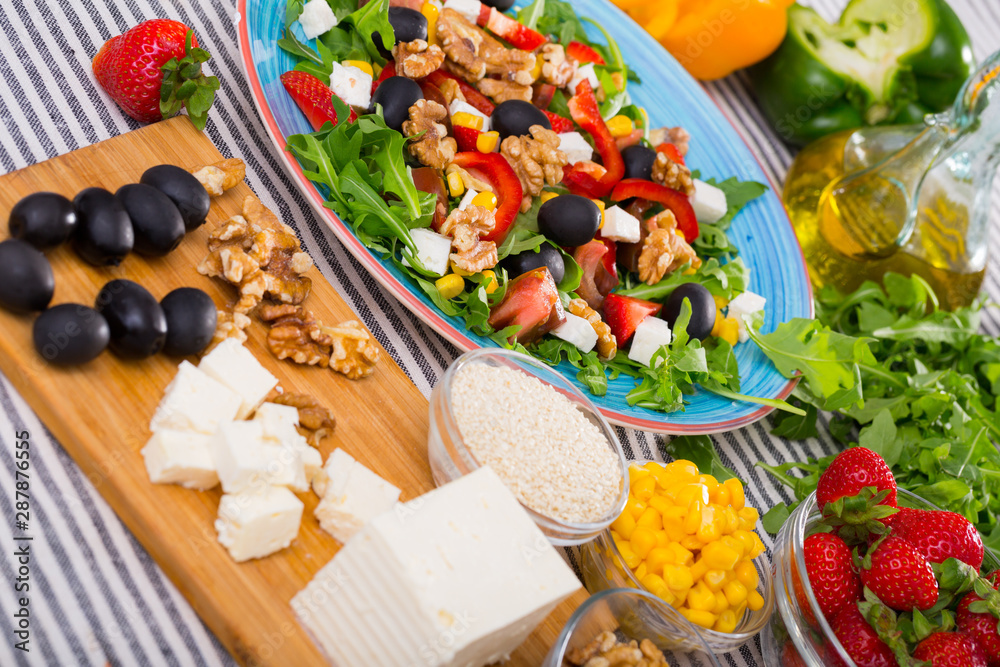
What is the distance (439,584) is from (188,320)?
0.57m

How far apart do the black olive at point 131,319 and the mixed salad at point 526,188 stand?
416 mm

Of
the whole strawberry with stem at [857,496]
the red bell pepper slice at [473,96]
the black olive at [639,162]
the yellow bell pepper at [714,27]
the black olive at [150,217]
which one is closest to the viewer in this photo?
the black olive at [150,217]

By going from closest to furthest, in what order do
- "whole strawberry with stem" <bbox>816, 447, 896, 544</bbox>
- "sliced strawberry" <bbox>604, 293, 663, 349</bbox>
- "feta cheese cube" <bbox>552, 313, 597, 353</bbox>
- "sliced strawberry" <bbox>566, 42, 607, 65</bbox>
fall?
1. "whole strawberry with stem" <bbox>816, 447, 896, 544</bbox>
2. "feta cheese cube" <bbox>552, 313, 597, 353</bbox>
3. "sliced strawberry" <bbox>604, 293, 663, 349</bbox>
4. "sliced strawberry" <bbox>566, 42, 607, 65</bbox>

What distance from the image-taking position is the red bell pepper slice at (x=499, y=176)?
5.25ft

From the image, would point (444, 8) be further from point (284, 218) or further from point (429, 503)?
point (429, 503)

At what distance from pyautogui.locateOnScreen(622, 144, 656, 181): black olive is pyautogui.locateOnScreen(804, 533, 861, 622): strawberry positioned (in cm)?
103

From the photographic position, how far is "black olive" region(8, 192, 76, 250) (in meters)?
1.06

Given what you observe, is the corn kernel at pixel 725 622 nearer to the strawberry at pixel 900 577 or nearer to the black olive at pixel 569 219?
the strawberry at pixel 900 577

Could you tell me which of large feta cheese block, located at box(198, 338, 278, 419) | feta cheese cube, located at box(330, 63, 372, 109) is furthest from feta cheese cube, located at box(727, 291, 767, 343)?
large feta cheese block, located at box(198, 338, 278, 419)

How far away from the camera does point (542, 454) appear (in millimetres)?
1195

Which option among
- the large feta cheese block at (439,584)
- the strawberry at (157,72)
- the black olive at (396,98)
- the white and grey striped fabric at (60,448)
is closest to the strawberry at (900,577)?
the white and grey striped fabric at (60,448)

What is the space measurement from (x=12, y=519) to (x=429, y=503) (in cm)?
63

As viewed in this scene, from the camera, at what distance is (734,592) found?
1233mm

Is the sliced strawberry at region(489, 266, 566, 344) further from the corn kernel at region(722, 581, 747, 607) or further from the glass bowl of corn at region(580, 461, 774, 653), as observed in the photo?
the corn kernel at region(722, 581, 747, 607)
